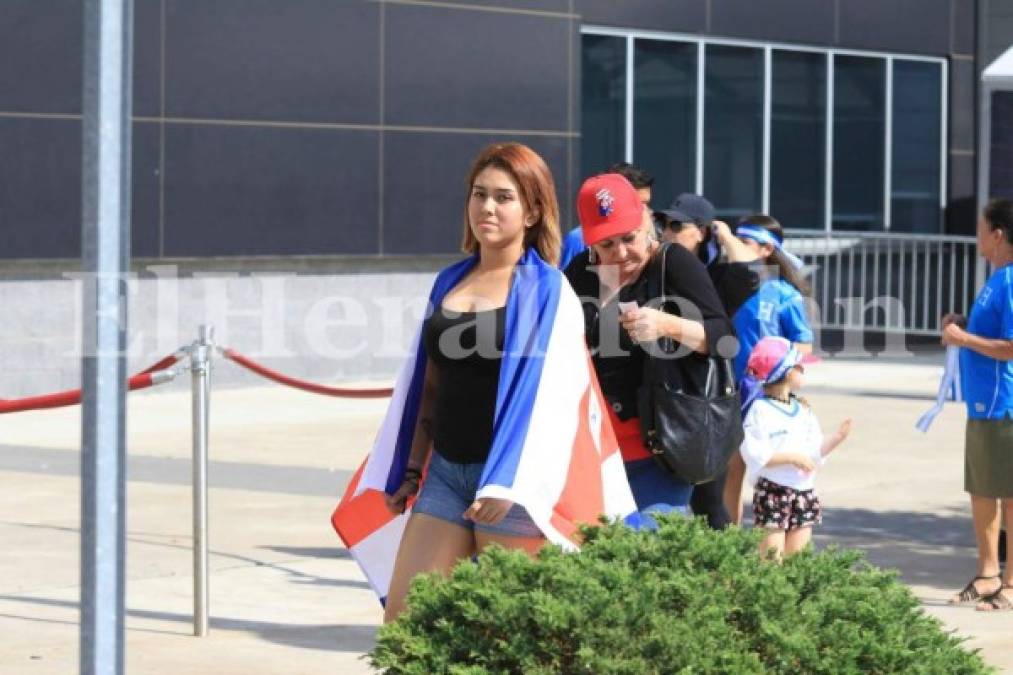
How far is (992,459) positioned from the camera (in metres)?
8.80

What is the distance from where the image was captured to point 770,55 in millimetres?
23859

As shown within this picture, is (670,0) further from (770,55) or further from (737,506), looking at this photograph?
(737,506)

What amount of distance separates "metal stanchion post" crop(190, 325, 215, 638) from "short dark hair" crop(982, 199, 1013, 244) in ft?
11.1

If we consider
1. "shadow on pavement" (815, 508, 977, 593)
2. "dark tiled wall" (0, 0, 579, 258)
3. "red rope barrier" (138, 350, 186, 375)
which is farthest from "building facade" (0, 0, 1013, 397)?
"red rope barrier" (138, 350, 186, 375)

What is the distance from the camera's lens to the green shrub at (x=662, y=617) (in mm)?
4492

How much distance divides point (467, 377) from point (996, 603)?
151 inches

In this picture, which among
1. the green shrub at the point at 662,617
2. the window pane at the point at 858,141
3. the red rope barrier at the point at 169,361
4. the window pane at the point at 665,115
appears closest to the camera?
the green shrub at the point at 662,617

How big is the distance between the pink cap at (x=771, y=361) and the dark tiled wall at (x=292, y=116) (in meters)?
9.90

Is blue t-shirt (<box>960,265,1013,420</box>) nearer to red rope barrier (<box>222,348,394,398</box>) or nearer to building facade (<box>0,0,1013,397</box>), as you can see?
red rope barrier (<box>222,348,394,398</box>)

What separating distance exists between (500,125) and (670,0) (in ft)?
10.3

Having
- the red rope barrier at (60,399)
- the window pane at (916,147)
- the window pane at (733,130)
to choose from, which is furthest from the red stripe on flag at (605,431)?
the window pane at (916,147)

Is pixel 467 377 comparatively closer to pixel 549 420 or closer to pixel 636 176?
pixel 549 420

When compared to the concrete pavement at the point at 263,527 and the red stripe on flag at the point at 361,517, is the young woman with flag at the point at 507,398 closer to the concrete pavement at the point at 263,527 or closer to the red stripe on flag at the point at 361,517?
the red stripe on flag at the point at 361,517

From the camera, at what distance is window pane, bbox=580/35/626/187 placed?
22031 millimetres
